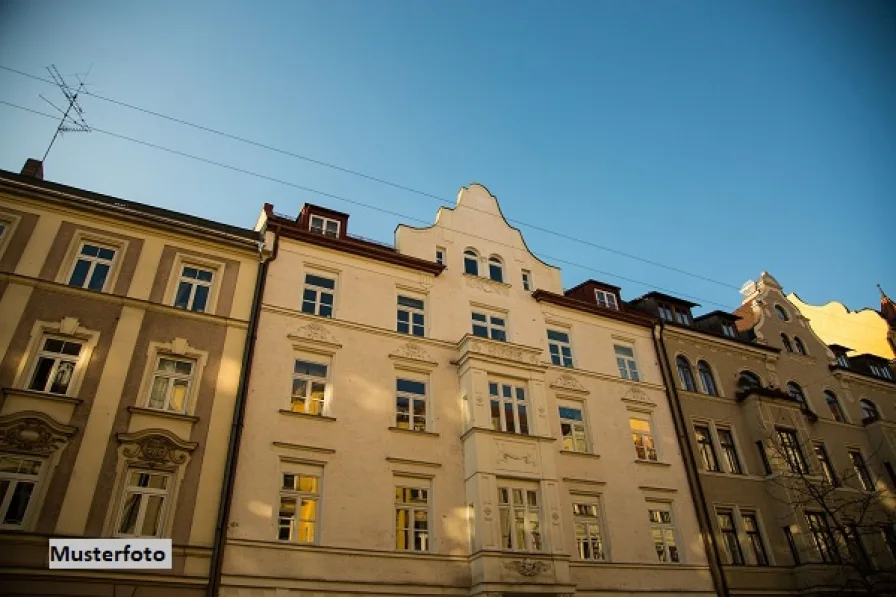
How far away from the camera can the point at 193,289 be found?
1934 centimetres

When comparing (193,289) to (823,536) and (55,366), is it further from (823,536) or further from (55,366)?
(823,536)

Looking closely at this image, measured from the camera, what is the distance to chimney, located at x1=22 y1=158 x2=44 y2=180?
2081 centimetres

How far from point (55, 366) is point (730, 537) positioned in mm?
23739

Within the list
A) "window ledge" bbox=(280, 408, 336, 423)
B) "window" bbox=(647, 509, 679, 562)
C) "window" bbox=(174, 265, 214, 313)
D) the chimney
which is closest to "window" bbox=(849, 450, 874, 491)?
"window" bbox=(647, 509, 679, 562)

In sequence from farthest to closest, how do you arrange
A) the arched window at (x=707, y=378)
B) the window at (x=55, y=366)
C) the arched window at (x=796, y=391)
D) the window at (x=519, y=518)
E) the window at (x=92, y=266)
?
the arched window at (x=796, y=391) < the arched window at (x=707, y=378) < the window at (x=519, y=518) < the window at (x=92, y=266) < the window at (x=55, y=366)

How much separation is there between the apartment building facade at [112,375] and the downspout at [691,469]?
56.1ft

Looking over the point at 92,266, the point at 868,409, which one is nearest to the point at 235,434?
the point at 92,266

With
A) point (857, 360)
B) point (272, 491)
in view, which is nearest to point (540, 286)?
point (272, 491)

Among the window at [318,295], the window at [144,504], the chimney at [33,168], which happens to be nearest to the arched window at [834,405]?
the window at [318,295]

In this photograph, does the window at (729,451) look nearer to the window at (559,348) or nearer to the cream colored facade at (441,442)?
the cream colored facade at (441,442)

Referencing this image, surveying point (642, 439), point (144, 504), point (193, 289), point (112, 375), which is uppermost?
point (193, 289)

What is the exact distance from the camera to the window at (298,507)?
16.3 m

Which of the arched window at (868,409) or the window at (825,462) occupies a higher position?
the arched window at (868,409)

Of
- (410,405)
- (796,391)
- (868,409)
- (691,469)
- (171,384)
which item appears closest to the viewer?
(171,384)
